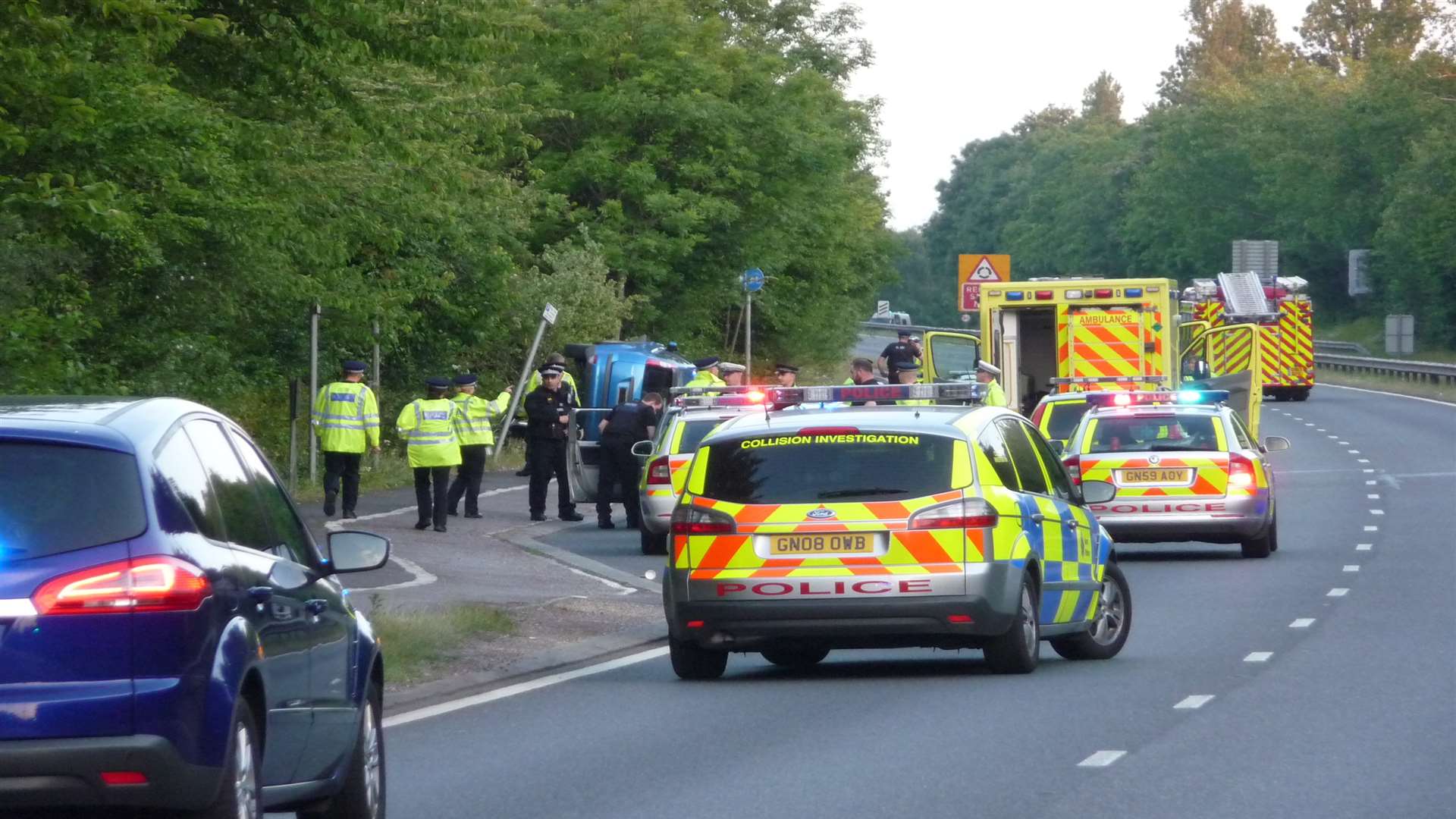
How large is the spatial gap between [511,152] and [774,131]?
9.82 meters

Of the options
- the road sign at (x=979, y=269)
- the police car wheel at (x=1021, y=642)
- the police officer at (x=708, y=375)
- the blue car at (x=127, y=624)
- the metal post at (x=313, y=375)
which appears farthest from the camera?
the road sign at (x=979, y=269)

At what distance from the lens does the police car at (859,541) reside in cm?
1291

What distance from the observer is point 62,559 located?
586 centimetres

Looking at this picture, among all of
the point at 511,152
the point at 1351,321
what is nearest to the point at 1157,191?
the point at 1351,321

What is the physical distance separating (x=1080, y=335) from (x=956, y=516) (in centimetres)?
1992

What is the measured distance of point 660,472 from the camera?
907 inches

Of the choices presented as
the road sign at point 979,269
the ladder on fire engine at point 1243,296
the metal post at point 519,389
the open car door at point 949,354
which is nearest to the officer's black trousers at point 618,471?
the metal post at point 519,389

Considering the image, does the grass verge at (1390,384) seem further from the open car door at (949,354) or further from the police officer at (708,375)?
the police officer at (708,375)

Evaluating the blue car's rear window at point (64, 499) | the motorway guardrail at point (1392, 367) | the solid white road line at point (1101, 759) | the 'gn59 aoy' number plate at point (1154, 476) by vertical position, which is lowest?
the motorway guardrail at point (1392, 367)

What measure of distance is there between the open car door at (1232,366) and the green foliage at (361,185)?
30.5ft

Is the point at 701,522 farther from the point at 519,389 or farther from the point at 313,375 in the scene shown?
the point at 519,389

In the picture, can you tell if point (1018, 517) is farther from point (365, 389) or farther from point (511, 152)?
point (511, 152)

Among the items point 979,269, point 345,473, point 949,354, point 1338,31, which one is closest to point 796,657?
point 345,473

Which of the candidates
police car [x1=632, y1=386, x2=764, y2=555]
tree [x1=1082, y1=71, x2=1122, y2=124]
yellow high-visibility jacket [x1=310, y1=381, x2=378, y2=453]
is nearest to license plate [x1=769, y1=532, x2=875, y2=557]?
police car [x1=632, y1=386, x2=764, y2=555]
